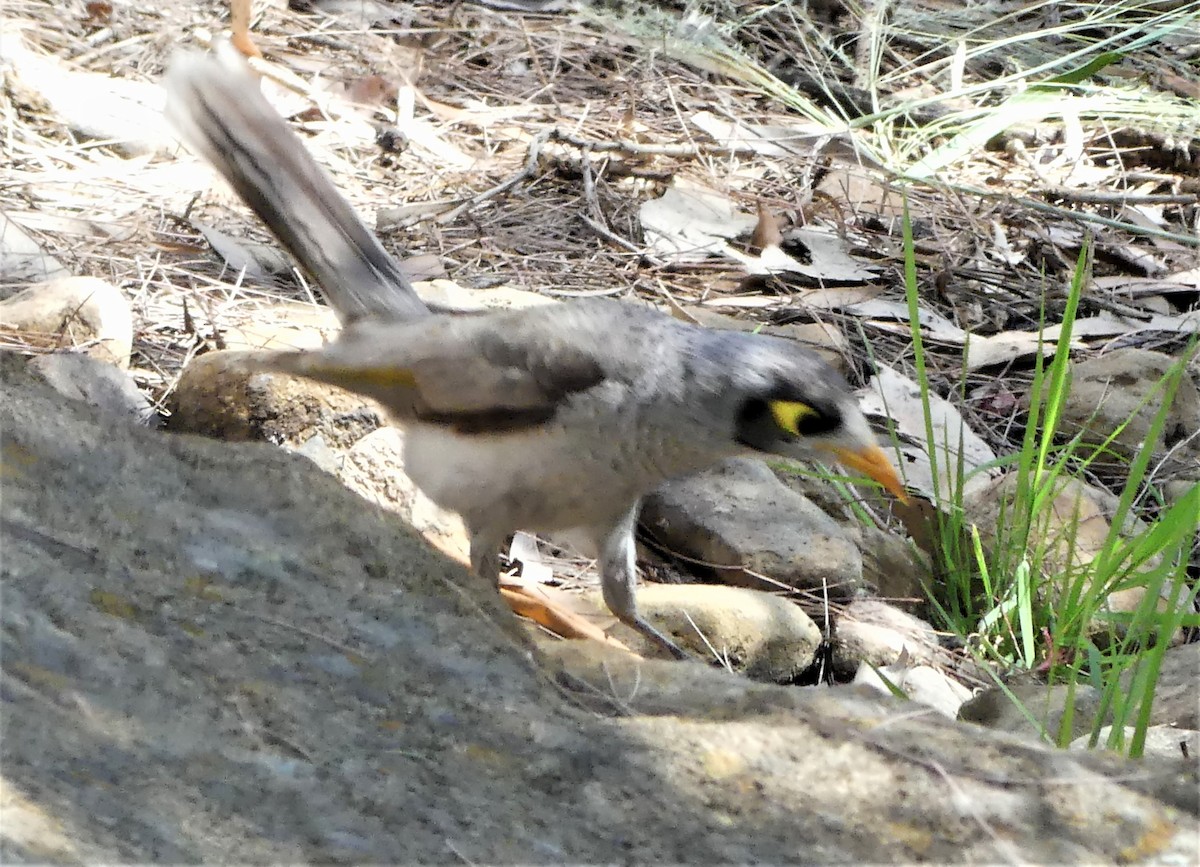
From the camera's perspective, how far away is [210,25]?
728 centimetres

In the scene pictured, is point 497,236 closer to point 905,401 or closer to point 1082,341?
point 905,401

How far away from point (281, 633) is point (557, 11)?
6654 mm

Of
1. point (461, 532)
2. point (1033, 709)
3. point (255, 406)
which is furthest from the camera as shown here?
point (461, 532)

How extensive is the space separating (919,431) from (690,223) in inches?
69.7

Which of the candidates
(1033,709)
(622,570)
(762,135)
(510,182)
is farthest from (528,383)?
(762,135)

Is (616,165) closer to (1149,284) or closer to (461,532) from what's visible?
(1149,284)

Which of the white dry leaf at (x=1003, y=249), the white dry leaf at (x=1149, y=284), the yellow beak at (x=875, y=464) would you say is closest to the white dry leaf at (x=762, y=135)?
the white dry leaf at (x=1003, y=249)

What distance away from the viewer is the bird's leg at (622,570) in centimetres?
391

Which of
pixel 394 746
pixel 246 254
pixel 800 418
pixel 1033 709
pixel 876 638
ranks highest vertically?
pixel 394 746

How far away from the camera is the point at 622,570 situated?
3916 mm

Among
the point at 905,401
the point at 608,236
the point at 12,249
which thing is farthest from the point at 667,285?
the point at 12,249

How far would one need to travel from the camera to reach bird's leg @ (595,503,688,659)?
12.8 feet

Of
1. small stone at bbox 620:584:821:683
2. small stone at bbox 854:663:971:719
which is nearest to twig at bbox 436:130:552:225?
small stone at bbox 620:584:821:683

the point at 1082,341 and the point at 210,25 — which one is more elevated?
the point at 210,25
